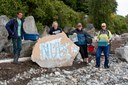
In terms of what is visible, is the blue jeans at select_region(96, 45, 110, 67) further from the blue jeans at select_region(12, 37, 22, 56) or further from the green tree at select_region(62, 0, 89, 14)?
the green tree at select_region(62, 0, 89, 14)

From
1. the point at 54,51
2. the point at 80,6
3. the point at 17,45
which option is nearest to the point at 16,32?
the point at 17,45

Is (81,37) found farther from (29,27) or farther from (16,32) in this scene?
(29,27)

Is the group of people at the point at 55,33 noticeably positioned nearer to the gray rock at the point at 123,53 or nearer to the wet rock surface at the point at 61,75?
the wet rock surface at the point at 61,75

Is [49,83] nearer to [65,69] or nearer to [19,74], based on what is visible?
[19,74]

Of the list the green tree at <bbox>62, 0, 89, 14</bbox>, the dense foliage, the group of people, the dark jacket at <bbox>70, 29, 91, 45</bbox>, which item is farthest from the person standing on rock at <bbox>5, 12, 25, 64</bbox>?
the green tree at <bbox>62, 0, 89, 14</bbox>

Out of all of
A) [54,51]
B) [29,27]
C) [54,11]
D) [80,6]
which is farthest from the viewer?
[80,6]

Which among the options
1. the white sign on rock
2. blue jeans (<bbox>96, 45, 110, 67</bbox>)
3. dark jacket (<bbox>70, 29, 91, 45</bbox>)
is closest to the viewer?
the white sign on rock

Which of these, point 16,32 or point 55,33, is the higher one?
point 16,32

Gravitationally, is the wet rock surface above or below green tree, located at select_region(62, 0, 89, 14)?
below

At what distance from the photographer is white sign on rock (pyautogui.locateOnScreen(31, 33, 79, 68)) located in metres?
15.6

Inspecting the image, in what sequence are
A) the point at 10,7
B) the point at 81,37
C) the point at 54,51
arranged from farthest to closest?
the point at 10,7 → the point at 81,37 → the point at 54,51

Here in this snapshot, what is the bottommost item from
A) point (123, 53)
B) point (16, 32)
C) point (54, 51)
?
point (123, 53)

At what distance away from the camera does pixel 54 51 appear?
16.0 metres

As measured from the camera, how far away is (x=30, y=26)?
1881 centimetres
